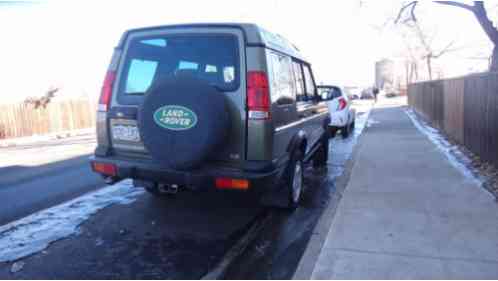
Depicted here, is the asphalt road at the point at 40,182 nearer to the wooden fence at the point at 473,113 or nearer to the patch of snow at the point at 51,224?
the patch of snow at the point at 51,224

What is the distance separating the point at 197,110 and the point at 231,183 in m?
0.78

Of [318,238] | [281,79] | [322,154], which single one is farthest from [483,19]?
[318,238]

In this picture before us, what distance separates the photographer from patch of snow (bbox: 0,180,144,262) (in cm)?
380

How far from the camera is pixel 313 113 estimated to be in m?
5.89

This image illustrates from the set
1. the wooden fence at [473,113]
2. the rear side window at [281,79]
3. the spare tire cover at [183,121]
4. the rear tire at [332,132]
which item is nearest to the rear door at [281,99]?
the rear side window at [281,79]

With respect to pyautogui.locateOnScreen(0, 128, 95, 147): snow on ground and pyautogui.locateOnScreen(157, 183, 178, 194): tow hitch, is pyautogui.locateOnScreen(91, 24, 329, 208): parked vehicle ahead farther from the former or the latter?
pyautogui.locateOnScreen(0, 128, 95, 147): snow on ground

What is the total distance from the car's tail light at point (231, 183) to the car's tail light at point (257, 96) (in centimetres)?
63

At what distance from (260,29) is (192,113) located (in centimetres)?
114

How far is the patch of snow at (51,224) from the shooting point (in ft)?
12.5

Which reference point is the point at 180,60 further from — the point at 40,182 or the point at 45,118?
the point at 45,118

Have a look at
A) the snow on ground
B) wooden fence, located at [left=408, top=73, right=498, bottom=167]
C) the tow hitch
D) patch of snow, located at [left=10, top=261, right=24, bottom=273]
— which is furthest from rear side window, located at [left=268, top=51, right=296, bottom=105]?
the snow on ground

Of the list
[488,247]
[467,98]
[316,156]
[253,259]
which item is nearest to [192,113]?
[253,259]

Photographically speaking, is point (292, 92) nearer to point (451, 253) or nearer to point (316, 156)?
point (451, 253)

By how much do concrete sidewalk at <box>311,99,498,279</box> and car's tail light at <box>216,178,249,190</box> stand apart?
968mm
